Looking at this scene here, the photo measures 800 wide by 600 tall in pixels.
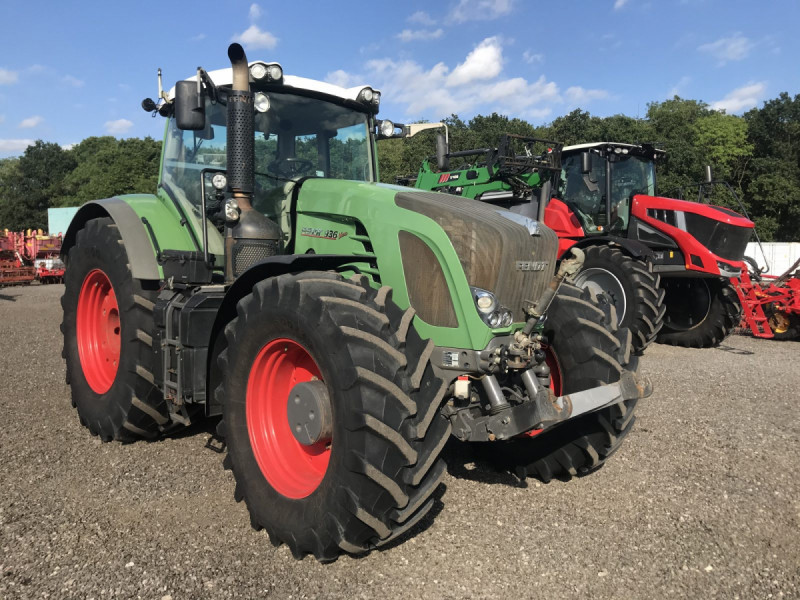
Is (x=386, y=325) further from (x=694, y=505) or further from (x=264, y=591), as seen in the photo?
(x=694, y=505)

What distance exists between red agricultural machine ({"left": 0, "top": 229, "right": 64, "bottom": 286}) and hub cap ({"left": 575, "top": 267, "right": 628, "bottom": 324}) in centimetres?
1896

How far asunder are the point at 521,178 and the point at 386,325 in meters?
7.73

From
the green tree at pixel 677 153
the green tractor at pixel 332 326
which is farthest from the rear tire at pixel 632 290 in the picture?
the green tree at pixel 677 153

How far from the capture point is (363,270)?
11.5 feet

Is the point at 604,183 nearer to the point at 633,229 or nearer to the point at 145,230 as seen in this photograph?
the point at 633,229

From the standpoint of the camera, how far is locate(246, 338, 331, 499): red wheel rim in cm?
324

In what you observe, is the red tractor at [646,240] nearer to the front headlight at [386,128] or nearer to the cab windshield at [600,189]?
the cab windshield at [600,189]

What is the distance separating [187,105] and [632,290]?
660 centimetres

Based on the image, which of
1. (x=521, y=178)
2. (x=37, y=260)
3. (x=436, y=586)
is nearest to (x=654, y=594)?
(x=436, y=586)

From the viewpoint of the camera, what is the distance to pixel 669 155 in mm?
35000

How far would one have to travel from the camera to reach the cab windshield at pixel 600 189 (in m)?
9.63

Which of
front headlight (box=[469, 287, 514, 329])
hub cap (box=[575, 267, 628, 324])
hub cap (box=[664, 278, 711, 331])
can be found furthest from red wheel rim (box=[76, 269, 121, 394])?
hub cap (box=[664, 278, 711, 331])

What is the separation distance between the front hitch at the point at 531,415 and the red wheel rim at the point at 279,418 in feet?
2.44

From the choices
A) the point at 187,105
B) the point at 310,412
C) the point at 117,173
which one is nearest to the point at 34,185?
the point at 117,173
